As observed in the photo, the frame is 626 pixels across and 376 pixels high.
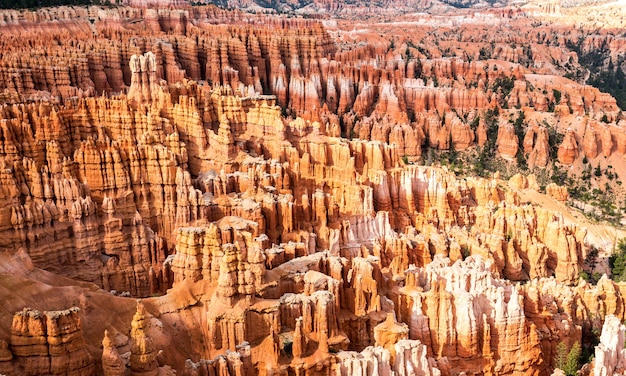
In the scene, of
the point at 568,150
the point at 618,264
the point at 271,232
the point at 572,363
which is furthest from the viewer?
the point at 568,150

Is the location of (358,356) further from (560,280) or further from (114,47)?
(114,47)

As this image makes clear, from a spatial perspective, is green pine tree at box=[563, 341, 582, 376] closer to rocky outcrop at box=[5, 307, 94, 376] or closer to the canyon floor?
the canyon floor

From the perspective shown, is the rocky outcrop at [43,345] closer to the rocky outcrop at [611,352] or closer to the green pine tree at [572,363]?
the rocky outcrop at [611,352]

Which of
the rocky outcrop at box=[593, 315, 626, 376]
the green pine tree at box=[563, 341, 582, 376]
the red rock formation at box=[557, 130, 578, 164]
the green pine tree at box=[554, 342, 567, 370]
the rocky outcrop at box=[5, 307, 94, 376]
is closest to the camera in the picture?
the rocky outcrop at box=[5, 307, 94, 376]

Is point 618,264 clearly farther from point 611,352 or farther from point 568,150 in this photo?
point 568,150

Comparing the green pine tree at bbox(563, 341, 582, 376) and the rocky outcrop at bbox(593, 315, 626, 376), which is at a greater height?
the rocky outcrop at bbox(593, 315, 626, 376)

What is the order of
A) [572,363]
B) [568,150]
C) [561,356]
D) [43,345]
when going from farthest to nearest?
[568,150] → [561,356] → [572,363] → [43,345]

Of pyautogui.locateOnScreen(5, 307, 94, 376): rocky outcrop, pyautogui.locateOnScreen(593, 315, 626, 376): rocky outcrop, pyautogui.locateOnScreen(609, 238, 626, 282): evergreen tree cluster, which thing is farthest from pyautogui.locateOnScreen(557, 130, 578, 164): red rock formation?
pyautogui.locateOnScreen(5, 307, 94, 376): rocky outcrop

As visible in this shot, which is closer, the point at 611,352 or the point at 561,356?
the point at 611,352

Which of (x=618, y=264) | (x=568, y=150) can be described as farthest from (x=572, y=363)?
(x=568, y=150)
